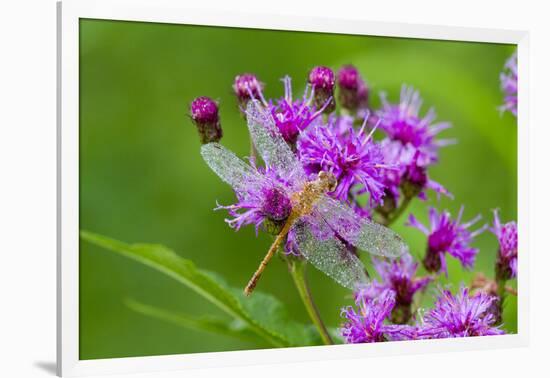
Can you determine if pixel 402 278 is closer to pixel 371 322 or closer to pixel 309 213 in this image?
pixel 371 322

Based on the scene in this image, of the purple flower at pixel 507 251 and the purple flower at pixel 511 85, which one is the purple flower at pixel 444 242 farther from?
the purple flower at pixel 511 85

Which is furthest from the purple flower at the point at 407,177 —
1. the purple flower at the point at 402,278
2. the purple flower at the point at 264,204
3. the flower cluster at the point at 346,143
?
the purple flower at the point at 264,204

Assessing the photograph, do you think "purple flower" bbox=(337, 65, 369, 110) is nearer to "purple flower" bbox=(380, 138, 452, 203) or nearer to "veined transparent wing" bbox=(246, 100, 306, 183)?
"purple flower" bbox=(380, 138, 452, 203)

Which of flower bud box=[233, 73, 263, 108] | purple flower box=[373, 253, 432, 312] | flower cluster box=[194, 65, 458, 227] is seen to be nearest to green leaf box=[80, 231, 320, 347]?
flower cluster box=[194, 65, 458, 227]

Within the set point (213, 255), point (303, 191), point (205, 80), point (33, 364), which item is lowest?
point (33, 364)

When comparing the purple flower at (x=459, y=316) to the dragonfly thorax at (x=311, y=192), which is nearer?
the dragonfly thorax at (x=311, y=192)

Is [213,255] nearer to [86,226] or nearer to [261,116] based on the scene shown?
[86,226]

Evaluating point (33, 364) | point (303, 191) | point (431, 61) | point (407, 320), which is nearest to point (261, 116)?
point (303, 191)
